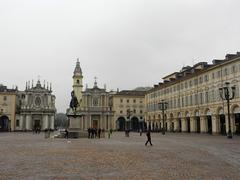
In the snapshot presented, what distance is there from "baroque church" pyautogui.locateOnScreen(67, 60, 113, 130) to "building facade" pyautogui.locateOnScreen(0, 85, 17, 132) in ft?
71.8

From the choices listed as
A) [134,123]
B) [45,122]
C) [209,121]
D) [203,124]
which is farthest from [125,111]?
[209,121]

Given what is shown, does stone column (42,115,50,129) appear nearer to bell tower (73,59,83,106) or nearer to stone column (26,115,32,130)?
stone column (26,115,32,130)

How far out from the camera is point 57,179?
10477 mm

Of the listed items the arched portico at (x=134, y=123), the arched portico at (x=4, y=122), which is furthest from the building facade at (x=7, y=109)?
the arched portico at (x=134, y=123)

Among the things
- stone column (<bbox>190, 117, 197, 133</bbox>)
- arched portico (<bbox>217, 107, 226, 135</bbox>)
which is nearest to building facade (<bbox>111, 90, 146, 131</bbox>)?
stone column (<bbox>190, 117, 197, 133</bbox>)

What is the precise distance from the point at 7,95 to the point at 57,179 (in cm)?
9636

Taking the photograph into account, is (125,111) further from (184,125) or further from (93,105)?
(184,125)

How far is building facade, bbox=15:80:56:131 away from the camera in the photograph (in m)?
104

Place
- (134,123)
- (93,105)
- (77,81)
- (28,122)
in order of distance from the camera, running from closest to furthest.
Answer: (28,122)
(77,81)
(93,105)
(134,123)

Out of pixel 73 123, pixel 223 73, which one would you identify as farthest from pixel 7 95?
pixel 223 73

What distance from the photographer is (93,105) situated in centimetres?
11375

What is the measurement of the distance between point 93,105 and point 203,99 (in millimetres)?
59939

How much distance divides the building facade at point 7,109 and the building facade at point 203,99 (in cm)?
4957

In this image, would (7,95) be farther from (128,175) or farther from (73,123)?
(128,175)
